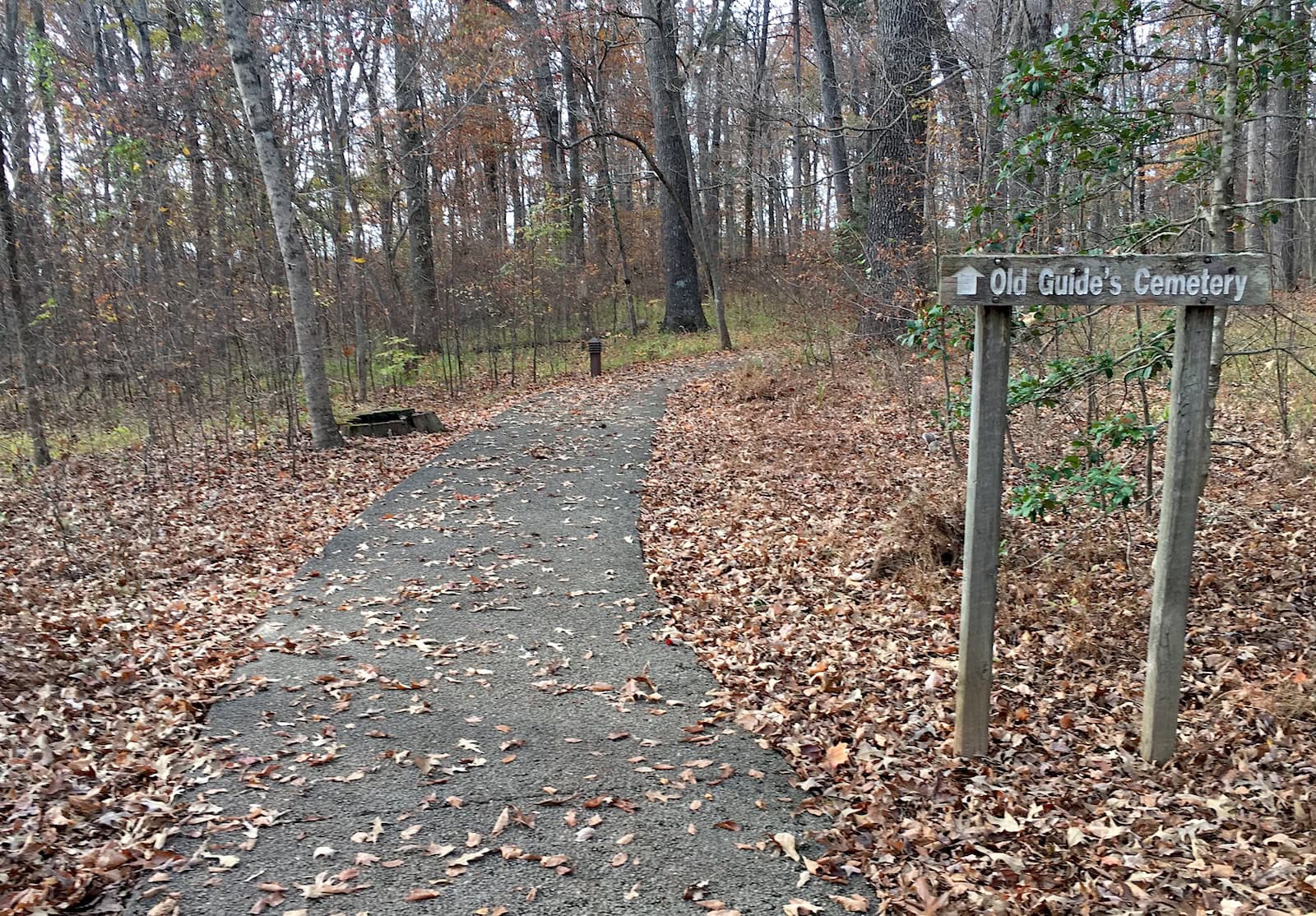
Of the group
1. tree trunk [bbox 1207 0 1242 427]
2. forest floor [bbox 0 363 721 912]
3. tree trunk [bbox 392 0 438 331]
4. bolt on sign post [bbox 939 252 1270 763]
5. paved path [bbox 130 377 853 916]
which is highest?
tree trunk [bbox 392 0 438 331]

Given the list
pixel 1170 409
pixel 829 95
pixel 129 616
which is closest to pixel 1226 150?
pixel 1170 409

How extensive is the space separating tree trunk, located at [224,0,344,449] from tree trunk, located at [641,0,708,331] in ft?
33.2

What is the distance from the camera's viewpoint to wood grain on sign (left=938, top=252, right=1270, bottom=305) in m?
3.50

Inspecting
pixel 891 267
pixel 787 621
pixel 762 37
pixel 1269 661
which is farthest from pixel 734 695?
pixel 762 37

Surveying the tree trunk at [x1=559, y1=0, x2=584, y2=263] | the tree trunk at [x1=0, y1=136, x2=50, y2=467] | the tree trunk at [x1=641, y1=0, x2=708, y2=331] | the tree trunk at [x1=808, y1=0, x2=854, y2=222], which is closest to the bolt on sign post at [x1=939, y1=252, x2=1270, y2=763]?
the tree trunk at [x1=0, y1=136, x2=50, y2=467]

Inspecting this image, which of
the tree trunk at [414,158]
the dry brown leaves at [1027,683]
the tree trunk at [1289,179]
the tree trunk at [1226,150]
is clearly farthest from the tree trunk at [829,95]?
the tree trunk at [1226,150]

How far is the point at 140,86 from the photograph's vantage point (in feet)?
53.5

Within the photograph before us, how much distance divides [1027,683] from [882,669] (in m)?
0.77

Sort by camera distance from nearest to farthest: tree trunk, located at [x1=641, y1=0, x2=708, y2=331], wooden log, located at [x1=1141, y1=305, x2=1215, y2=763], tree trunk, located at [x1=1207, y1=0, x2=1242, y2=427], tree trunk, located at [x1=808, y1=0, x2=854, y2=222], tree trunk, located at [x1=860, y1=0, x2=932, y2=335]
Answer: wooden log, located at [x1=1141, y1=305, x2=1215, y2=763] < tree trunk, located at [x1=1207, y1=0, x2=1242, y2=427] < tree trunk, located at [x1=860, y1=0, x2=932, y2=335] < tree trunk, located at [x1=808, y1=0, x2=854, y2=222] < tree trunk, located at [x1=641, y1=0, x2=708, y2=331]

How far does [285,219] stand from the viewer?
1101 centimetres

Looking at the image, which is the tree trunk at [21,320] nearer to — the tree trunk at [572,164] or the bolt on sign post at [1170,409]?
the bolt on sign post at [1170,409]

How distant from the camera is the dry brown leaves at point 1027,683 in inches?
132

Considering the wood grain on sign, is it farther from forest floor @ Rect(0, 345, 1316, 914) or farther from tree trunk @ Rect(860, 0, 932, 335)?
tree trunk @ Rect(860, 0, 932, 335)

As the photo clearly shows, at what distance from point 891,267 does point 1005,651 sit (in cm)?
733
